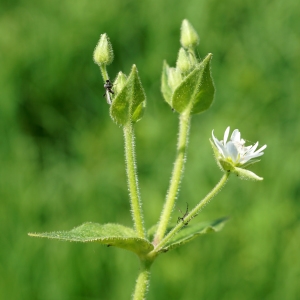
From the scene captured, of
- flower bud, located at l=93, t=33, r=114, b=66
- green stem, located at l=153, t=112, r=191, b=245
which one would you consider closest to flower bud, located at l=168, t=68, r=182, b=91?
green stem, located at l=153, t=112, r=191, b=245

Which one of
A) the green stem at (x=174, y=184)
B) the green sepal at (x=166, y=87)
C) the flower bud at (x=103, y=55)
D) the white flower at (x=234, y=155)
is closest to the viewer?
the white flower at (x=234, y=155)

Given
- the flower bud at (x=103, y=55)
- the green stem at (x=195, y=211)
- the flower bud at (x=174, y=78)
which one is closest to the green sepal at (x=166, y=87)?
the flower bud at (x=174, y=78)

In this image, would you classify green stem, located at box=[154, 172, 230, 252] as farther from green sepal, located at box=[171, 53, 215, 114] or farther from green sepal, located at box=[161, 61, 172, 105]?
green sepal, located at box=[161, 61, 172, 105]

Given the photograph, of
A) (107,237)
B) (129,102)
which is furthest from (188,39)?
(107,237)

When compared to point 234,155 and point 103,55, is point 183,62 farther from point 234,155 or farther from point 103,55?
point 234,155

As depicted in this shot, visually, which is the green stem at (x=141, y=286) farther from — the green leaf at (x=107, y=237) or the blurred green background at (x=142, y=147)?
the blurred green background at (x=142, y=147)

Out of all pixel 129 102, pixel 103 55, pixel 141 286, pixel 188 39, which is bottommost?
pixel 141 286

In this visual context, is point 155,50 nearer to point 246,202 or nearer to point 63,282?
point 246,202
